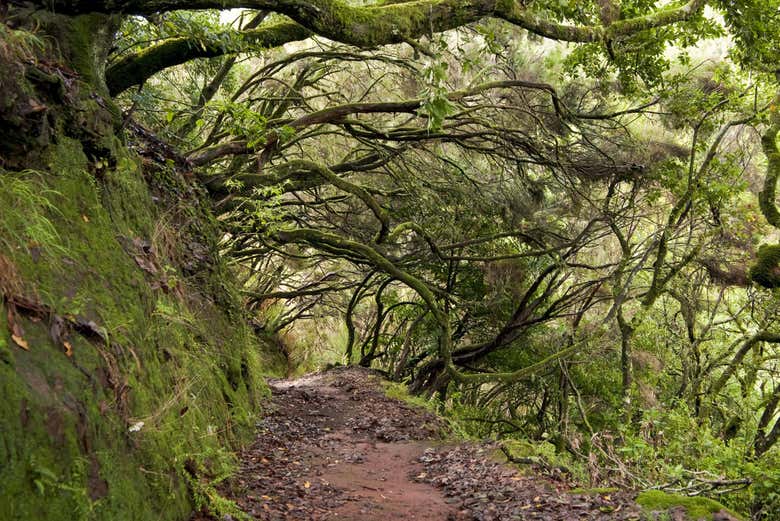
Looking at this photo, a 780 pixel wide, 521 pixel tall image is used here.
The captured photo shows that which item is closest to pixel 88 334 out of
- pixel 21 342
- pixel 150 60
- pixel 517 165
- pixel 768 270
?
pixel 21 342

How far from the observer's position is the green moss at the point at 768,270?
566 centimetres

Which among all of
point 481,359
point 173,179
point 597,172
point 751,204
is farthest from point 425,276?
point 173,179

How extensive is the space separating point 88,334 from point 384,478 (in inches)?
161

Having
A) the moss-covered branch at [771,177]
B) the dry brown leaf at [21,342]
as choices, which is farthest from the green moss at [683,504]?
the dry brown leaf at [21,342]

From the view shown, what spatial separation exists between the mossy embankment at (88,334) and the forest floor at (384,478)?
562mm

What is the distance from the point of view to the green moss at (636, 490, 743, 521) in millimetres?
4059

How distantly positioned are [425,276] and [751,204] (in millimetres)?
6490

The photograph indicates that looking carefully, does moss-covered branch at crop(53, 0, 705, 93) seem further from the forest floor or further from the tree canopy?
the forest floor

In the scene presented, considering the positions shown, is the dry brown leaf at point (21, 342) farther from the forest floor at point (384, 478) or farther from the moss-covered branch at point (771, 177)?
the moss-covered branch at point (771, 177)

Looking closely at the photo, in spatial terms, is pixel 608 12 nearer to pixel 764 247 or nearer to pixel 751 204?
pixel 764 247

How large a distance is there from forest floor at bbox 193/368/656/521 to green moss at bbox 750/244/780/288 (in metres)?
2.50

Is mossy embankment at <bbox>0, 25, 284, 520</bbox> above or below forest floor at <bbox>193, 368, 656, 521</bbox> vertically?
above

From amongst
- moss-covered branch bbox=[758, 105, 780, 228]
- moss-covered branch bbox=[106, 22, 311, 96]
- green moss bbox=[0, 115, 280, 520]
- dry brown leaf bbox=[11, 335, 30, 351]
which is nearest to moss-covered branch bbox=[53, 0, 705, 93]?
moss-covered branch bbox=[106, 22, 311, 96]

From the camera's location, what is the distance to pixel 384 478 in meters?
6.46
